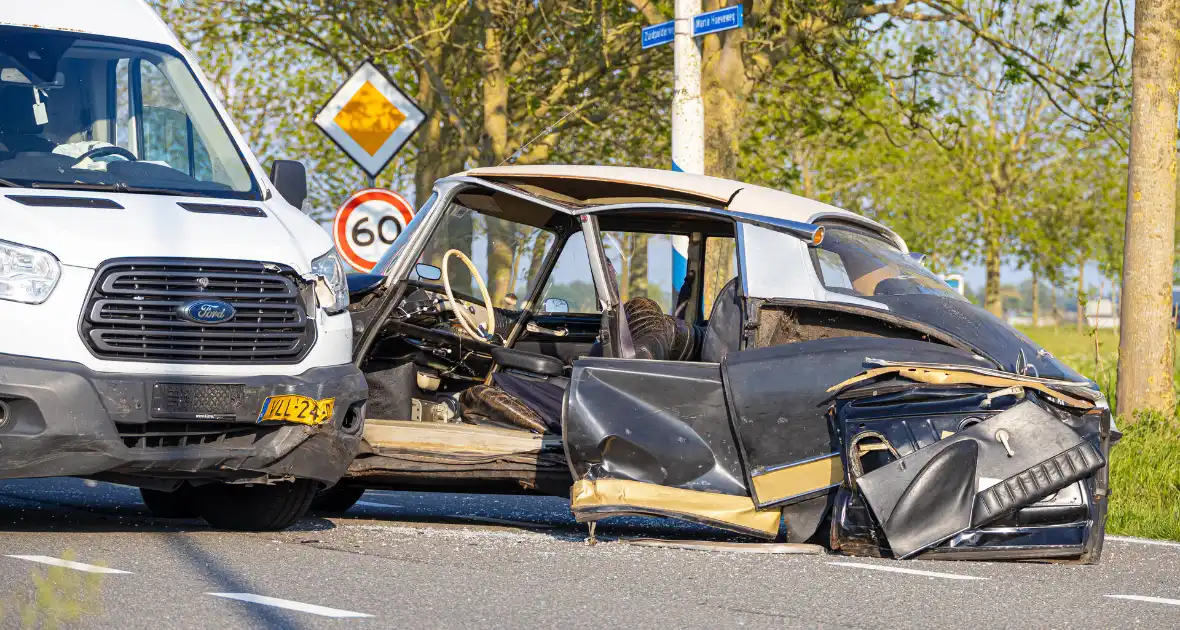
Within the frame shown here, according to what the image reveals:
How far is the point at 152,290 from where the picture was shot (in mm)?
6457

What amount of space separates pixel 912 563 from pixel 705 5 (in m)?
9.40

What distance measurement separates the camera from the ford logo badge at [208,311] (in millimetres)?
6504

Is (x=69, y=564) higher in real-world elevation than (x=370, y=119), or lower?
lower

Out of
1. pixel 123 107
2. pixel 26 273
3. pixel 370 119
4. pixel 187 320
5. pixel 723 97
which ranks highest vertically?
pixel 723 97

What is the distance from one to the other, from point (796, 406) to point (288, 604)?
8.22 ft

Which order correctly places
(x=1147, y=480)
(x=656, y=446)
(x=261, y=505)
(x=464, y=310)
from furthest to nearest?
(x=1147, y=480) → (x=464, y=310) → (x=261, y=505) → (x=656, y=446)

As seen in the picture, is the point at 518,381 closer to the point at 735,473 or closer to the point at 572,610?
the point at 735,473

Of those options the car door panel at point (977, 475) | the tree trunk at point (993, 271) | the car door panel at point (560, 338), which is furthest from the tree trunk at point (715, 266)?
the tree trunk at point (993, 271)

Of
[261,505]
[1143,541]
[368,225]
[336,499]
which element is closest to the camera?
[261,505]

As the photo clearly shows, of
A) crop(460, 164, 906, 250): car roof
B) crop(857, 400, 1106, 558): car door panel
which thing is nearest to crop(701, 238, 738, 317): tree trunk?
crop(460, 164, 906, 250): car roof

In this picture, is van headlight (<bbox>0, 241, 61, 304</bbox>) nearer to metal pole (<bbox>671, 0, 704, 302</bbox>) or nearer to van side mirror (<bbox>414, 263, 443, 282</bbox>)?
van side mirror (<bbox>414, 263, 443, 282</bbox>)

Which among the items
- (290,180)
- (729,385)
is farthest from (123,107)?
(729,385)

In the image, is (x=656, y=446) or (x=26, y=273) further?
(x=656, y=446)

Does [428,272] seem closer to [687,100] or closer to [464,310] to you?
[464,310]
